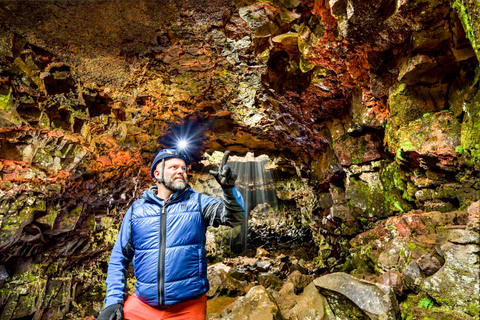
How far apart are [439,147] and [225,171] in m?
2.93

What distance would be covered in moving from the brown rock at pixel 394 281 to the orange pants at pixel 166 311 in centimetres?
262

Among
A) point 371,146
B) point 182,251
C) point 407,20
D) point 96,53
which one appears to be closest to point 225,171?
point 182,251

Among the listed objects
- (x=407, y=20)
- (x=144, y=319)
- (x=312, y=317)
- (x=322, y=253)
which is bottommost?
(x=322, y=253)

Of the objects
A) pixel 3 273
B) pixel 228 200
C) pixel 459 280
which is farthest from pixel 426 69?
pixel 3 273

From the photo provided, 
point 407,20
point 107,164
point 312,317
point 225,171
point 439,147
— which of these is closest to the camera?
point 225,171

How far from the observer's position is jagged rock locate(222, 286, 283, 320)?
367 cm

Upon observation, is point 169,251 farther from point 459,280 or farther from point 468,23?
point 468,23

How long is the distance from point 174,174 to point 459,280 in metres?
3.23

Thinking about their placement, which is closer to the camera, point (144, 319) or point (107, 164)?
point (144, 319)

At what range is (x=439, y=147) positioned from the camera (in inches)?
115

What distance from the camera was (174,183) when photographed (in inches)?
94.3

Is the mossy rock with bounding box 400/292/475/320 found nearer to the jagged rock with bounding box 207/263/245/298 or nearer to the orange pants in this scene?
the orange pants

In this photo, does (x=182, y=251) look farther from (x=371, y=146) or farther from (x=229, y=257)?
(x=229, y=257)

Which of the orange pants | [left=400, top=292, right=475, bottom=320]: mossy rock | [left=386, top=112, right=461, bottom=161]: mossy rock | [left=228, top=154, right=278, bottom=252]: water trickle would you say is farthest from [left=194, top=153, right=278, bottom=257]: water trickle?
the orange pants
